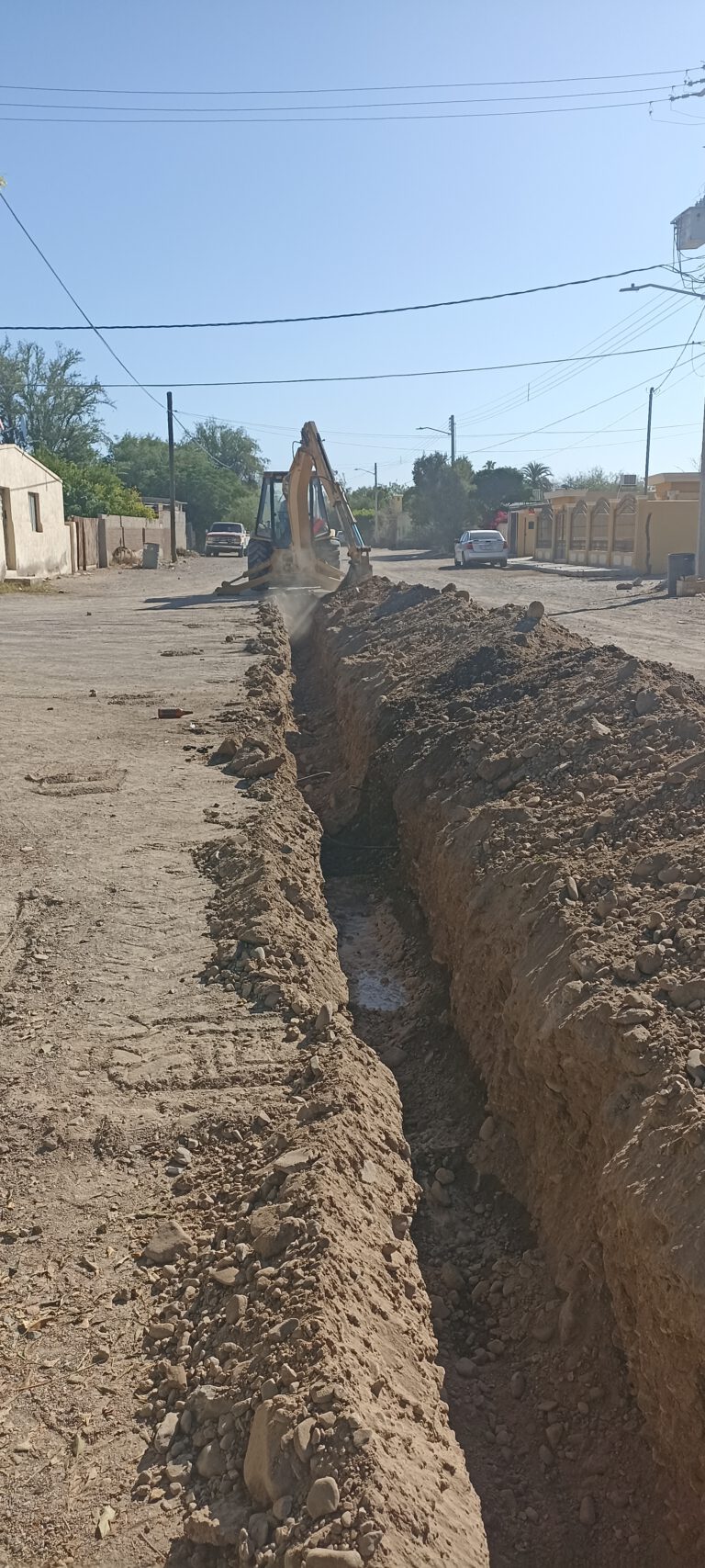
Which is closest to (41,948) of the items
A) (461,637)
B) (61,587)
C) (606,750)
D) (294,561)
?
(606,750)

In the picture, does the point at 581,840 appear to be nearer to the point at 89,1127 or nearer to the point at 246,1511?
the point at 89,1127

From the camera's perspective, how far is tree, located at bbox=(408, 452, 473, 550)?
64.1 m

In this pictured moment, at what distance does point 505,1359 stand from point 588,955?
1451mm

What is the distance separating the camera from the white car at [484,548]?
135ft

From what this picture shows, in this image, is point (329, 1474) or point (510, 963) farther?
point (510, 963)

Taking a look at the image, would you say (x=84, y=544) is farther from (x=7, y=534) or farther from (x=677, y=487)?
(x=677, y=487)

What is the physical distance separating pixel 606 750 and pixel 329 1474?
14.8 feet

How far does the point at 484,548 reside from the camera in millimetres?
41312

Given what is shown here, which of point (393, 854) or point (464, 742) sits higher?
point (464, 742)

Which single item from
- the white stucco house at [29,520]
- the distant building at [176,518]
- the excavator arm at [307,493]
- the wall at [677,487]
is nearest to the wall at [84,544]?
the white stucco house at [29,520]

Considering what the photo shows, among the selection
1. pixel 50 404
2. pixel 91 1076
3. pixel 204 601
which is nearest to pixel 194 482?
pixel 50 404

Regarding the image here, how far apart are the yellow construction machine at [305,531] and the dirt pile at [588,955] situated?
1452cm

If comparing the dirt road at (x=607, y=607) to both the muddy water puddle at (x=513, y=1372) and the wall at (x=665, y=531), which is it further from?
the muddy water puddle at (x=513, y=1372)

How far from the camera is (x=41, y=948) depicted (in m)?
5.53
